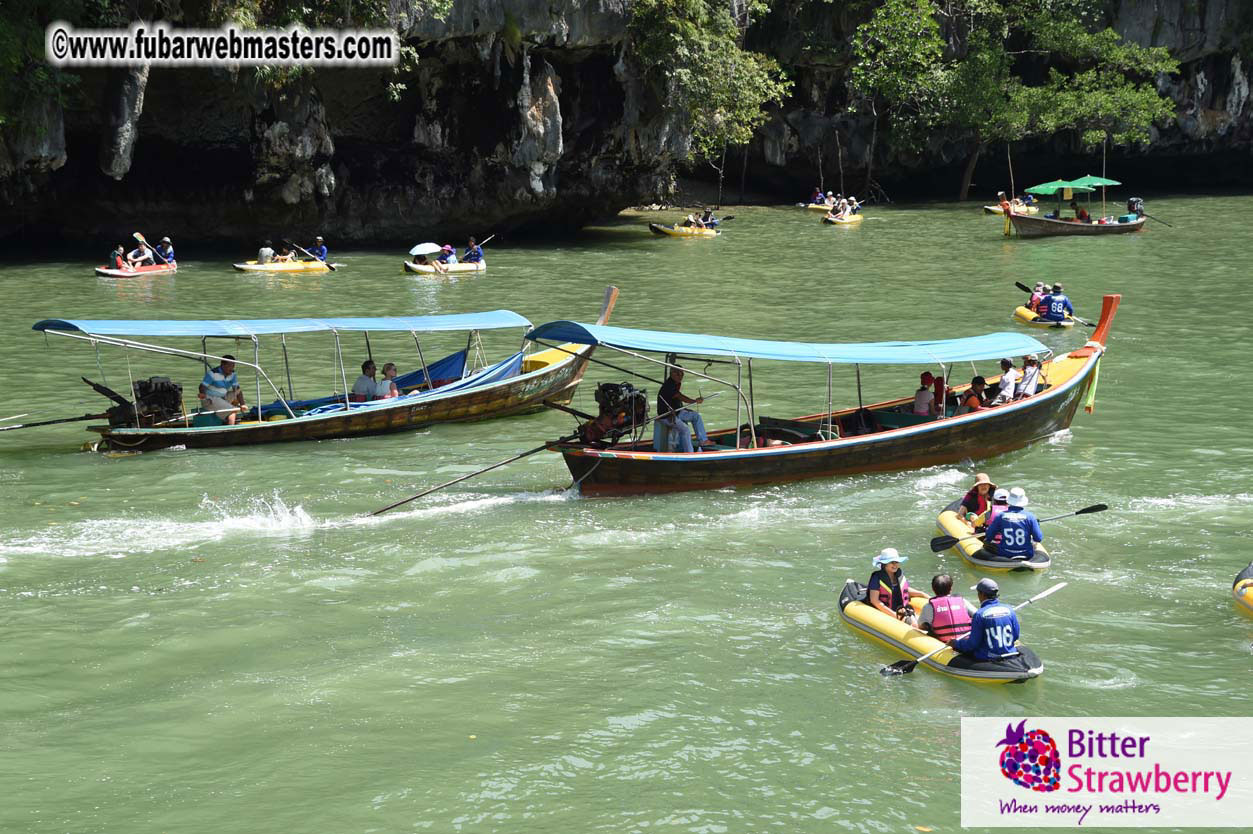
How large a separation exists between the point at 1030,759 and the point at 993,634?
1237mm

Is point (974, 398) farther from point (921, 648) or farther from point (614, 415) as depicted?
point (921, 648)

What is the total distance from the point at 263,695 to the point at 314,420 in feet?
26.9

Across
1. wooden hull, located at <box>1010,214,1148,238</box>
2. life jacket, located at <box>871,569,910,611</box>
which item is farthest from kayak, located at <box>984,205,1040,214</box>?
life jacket, located at <box>871,569,910,611</box>

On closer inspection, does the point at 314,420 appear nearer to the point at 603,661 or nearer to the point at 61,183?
the point at 603,661

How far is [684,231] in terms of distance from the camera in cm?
4338

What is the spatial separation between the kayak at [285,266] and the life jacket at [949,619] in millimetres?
26723

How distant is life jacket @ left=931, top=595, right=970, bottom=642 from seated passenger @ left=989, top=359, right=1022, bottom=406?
768 centimetres

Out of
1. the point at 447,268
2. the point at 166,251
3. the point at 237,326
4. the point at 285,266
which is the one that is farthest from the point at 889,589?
the point at 166,251

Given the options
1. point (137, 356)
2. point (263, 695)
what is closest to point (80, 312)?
point (137, 356)

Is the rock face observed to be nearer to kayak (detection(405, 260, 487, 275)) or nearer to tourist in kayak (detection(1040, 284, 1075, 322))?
kayak (detection(405, 260, 487, 275))

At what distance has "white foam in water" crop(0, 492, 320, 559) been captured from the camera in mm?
13703

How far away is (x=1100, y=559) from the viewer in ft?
44.6

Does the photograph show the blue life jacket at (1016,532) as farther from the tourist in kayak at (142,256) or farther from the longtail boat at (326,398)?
the tourist in kayak at (142,256)

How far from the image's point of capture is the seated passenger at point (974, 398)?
18.2 m
